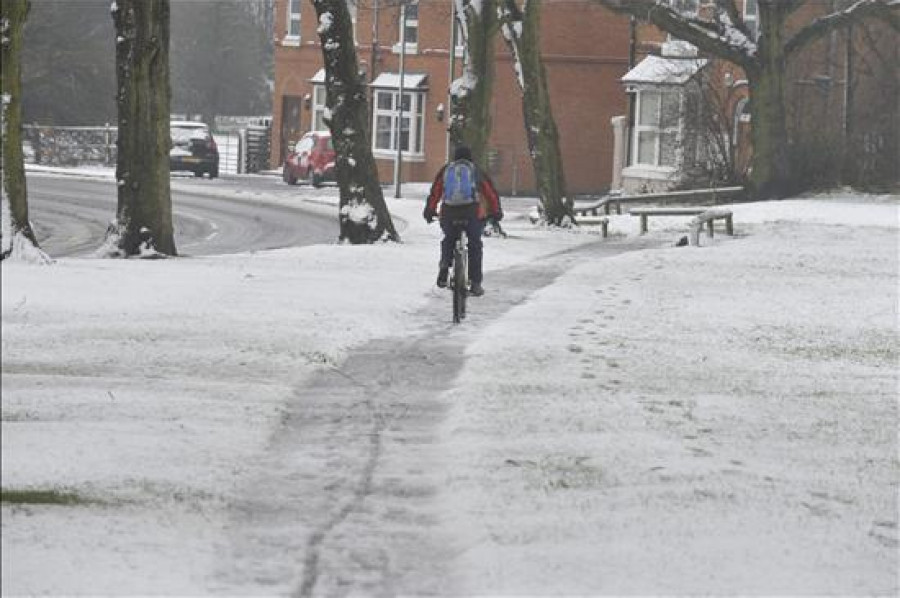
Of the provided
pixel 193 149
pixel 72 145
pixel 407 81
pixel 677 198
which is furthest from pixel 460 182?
pixel 72 145

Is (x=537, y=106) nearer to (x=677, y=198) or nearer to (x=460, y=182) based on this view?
(x=677, y=198)

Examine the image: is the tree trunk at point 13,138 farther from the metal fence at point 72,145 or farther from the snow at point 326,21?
the metal fence at point 72,145

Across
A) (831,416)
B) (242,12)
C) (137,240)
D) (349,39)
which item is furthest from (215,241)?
(242,12)

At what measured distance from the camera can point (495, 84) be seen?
67.5 m

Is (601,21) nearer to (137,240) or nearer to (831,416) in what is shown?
(137,240)

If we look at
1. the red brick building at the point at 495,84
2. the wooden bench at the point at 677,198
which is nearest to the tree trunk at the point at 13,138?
the wooden bench at the point at 677,198

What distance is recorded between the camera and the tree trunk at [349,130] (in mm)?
27156

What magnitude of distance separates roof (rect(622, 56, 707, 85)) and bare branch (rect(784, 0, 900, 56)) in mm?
5448

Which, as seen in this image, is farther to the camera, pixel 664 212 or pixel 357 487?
pixel 664 212

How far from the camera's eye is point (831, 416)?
13078mm

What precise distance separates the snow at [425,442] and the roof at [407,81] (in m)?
50.3

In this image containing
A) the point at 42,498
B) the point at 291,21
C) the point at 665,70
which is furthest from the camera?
the point at 291,21

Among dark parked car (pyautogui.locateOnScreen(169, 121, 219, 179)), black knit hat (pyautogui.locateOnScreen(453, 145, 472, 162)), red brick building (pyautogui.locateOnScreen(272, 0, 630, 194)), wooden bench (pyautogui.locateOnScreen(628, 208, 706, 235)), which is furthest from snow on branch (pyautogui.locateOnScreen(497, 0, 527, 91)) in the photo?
dark parked car (pyautogui.locateOnScreen(169, 121, 219, 179))

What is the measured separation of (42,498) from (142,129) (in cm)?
1449
